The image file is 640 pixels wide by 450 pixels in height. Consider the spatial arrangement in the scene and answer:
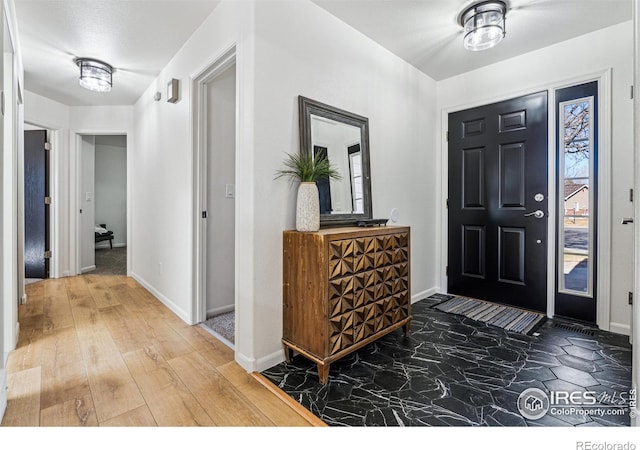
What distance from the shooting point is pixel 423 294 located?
327 centimetres

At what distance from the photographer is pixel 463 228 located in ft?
10.8

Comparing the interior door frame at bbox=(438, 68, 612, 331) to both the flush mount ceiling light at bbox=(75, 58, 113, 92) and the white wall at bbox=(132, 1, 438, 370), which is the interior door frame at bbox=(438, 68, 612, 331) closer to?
the white wall at bbox=(132, 1, 438, 370)

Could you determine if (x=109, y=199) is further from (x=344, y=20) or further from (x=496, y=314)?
Answer: (x=496, y=314)

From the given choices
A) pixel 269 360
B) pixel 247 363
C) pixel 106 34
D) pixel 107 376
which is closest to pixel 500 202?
pixel 269 360

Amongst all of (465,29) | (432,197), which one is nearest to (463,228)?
(432,197)

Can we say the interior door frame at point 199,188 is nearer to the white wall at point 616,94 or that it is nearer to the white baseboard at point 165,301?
the white baseboard at point 165,301

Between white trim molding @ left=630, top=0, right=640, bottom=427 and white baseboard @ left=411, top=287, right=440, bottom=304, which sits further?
white baseboard @ left=411, top=287, right=440, bottom=304

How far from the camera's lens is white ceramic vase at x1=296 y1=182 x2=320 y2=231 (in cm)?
188

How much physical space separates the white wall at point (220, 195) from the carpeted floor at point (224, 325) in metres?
0.09

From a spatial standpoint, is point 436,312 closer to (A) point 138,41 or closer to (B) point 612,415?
(B) point 612,415

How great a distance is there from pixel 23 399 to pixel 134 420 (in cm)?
67

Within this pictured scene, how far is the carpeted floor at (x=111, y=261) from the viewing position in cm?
468

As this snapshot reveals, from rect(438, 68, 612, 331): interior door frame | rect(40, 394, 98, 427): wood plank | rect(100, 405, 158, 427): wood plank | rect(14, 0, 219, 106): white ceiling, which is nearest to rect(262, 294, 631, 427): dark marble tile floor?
rect(438, 68, 612, 331): interior door frame

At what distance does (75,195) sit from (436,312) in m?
5.09
